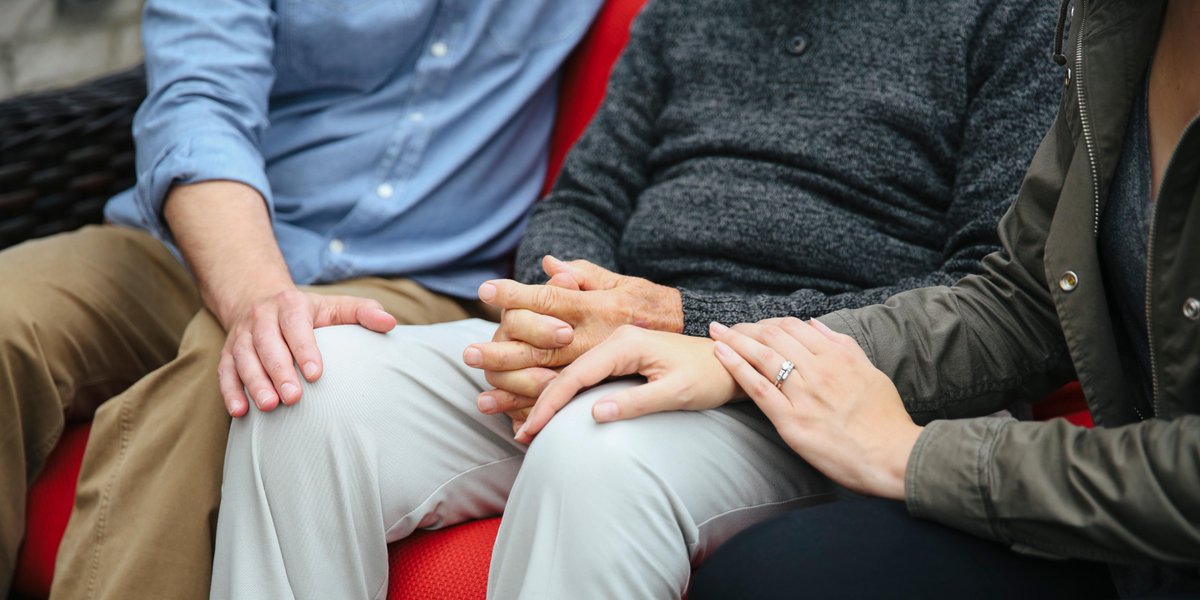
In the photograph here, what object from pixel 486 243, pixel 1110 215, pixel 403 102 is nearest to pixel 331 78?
pixel 403 102

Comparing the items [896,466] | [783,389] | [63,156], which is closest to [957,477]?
[896,466]

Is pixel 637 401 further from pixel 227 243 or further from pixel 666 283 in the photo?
pixel 227 243

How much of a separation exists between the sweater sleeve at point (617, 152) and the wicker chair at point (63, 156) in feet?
2.24

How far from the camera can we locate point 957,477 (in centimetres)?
91

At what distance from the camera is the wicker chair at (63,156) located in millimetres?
1604

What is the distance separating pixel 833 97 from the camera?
143cm

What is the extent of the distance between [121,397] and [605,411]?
2.09 ft

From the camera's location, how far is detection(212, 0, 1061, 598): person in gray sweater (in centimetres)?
100

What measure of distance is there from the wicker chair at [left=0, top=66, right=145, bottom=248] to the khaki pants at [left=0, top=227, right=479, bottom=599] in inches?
4.4

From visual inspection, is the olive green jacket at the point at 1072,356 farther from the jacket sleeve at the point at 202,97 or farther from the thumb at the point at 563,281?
the jacket sleeve at the point at 202,97

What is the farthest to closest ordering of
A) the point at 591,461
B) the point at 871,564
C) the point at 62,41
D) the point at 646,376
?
the point at 62,41
the point at 646,376
the point at 591,461
the point at 871,564

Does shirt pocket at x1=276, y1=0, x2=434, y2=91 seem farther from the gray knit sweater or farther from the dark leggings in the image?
the dark leggings

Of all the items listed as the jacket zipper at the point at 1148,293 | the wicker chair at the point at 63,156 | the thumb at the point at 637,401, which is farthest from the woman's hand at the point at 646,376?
the wicker chair at the point at 63,156

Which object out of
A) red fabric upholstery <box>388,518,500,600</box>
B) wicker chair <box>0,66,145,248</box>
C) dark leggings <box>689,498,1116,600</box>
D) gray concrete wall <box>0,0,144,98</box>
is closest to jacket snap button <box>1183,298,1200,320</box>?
dark leggings <box>689,498,1116,600</box>
